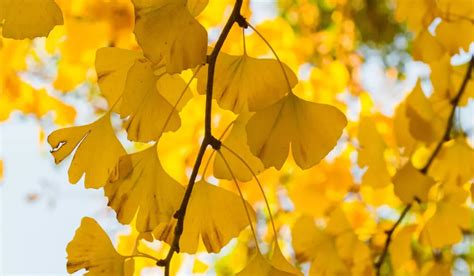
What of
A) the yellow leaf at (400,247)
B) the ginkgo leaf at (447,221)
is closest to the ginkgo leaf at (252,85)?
the ginkgo leaf at (447,221)

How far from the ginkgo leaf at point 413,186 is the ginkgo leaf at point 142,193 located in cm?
36

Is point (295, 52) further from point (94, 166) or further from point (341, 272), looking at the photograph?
point (94, 166)

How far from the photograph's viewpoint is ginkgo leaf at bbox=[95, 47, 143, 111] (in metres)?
0.56

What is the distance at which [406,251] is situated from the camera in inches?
40.0

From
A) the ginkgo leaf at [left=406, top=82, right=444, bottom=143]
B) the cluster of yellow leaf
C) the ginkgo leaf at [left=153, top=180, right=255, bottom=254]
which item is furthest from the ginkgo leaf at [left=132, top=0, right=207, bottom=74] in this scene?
the ginkgo leaf at [left=406, top=82, right=444, bottom=143]

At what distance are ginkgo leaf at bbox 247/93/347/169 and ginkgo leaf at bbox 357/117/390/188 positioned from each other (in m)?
0.45

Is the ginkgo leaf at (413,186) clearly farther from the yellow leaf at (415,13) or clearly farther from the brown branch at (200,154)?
the brown branch at (200,154)

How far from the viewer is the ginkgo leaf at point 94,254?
520 mm

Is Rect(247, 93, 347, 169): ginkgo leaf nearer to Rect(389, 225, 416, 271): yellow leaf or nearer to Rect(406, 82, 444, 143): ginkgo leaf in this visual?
Rect(406, 82, 444, 143): ginkgo leaf

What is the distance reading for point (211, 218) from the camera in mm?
570

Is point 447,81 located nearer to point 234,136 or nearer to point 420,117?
point 420,117

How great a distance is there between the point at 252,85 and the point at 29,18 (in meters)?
0.15

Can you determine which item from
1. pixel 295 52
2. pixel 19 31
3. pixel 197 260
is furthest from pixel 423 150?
pixel 19 31

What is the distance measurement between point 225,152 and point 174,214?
0.09m
